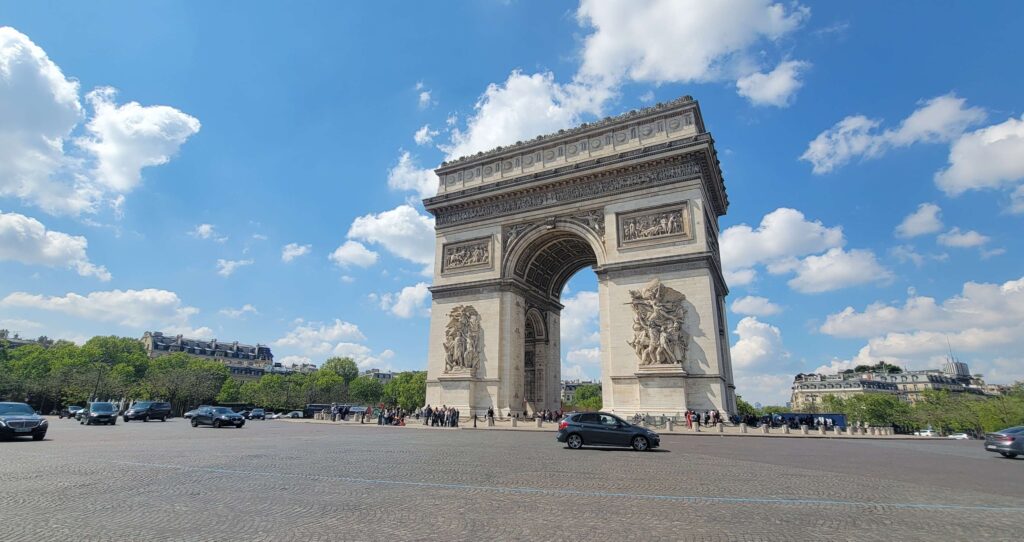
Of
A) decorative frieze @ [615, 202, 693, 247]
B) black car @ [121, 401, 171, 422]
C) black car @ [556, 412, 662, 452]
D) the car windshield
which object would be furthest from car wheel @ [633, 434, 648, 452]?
black car @ [121, 401, 171, 422]

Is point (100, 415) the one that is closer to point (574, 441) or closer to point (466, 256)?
point (466, 256)

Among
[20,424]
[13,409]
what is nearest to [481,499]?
[20,424]

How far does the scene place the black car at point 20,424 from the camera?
14.6 meters

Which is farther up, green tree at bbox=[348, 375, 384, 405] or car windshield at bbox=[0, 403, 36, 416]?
green tree at bbox=[348, 375, 384, 405]

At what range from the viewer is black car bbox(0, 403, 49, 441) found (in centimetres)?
1464

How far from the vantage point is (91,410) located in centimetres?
2719

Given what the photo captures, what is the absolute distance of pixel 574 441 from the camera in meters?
15.5

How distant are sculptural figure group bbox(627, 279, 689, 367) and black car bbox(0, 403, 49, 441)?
2406 cm

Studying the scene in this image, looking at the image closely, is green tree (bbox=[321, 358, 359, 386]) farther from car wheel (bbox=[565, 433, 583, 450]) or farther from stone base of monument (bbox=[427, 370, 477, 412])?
car wheel (bbox=[565, 433, 583, 450])

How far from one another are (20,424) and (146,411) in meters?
22.9

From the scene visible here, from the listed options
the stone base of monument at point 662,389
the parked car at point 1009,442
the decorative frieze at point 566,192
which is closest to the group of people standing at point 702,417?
the stone base of monument at point 662,389

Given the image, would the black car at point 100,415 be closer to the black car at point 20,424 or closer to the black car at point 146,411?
the black car at point 146,411

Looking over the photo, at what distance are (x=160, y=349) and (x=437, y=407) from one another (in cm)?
9401

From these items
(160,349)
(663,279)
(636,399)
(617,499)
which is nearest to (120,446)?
(617,499)
